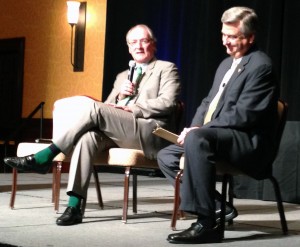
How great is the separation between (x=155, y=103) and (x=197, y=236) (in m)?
0.94

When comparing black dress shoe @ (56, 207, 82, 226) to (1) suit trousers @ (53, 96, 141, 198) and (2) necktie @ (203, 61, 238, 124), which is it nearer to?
(1) suit trousers @ (53, 96, 141, 198)

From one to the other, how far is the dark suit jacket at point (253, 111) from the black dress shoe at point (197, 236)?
0.32 m

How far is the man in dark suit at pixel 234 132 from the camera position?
283 cm

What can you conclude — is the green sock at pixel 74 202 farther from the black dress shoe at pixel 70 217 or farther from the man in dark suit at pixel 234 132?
the man in dark suit at pixel 234 132

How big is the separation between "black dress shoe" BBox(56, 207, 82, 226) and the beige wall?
4.99 m

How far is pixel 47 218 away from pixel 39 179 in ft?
9.89

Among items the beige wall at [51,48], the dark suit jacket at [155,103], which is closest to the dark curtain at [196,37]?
the beige wall at [51,48]

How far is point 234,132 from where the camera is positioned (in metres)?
2.93

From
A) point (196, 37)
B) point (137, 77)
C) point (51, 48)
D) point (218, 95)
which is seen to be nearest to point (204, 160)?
point (218, 95)

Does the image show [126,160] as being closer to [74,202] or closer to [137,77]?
[74,202]

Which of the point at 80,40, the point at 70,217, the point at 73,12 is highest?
the point at 73,12

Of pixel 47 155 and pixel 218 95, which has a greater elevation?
pixel 218 95

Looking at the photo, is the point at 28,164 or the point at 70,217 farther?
the point at 28,164

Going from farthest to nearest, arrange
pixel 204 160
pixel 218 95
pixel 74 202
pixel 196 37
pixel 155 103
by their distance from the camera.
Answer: pixel 196 37, pixel 155 103, pixel 74 202, pixel 218 95, pixel 204 160
